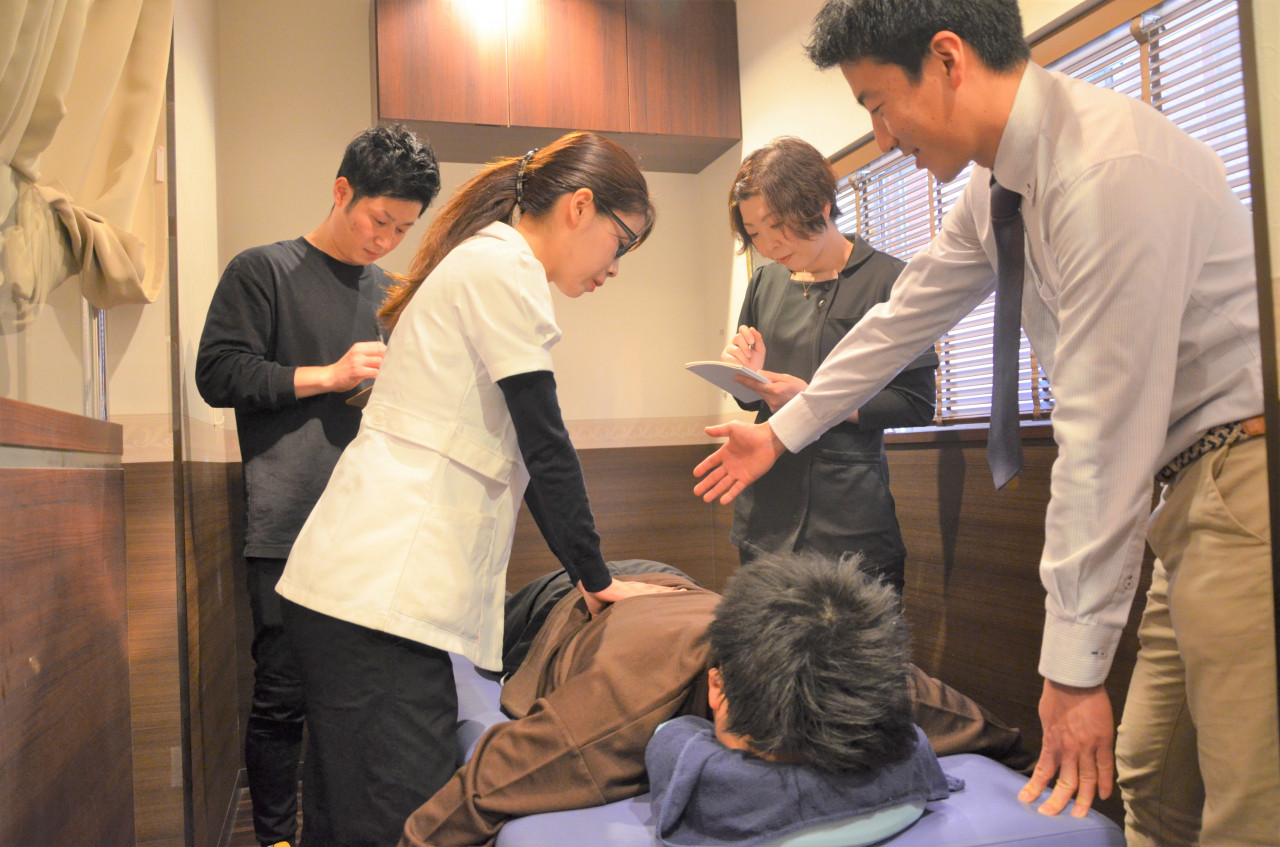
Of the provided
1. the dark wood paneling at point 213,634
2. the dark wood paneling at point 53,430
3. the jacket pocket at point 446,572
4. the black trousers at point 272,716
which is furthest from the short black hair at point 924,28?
the dark wood paneling at point 213,634

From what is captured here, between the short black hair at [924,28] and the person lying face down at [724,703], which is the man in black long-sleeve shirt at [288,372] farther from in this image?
the short black hair at [924,28]

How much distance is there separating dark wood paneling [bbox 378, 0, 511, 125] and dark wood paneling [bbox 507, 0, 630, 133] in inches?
2.4

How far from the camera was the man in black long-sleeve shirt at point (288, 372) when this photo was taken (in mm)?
1994

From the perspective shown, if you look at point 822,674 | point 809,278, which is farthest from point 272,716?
point 809,278

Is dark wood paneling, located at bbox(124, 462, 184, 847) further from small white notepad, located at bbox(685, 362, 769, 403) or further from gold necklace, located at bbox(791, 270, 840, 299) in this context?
gold necklace, located at bbox(791, 270, 840, 299)

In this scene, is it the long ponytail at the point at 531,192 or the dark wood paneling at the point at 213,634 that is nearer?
the long ponytail at the point at 531,192

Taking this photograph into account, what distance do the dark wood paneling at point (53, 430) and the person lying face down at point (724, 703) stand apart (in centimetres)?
71

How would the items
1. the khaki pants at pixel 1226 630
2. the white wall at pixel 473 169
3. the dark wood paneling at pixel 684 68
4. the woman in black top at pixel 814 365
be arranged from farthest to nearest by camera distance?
the dark wood paneling at pixel 684 68 → the white wall at pixel 473 169 → the woman in black top at pixel 814 365 → the khaki pants at pixel 1226 630

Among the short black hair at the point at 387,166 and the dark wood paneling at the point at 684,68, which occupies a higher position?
the dark wood paneling at the point at 684,68

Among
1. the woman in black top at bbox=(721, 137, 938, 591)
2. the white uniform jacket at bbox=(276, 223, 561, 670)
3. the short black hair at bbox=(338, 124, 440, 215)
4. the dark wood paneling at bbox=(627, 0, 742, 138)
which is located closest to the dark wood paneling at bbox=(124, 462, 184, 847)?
the short black hair at bbox=(338, 124, 440, 215)

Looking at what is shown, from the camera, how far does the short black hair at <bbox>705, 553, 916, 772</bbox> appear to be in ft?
3.63

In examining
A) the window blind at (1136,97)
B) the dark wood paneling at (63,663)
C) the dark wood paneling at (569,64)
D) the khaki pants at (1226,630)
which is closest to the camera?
the khaki pants at (1226,630)

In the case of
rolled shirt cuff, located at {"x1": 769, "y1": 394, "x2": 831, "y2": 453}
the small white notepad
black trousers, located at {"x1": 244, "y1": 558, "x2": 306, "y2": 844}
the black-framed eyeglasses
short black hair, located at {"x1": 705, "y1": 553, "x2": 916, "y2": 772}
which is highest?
the black-framed eyeglasses

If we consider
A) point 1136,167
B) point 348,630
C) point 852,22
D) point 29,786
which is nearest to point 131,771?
point 29,786
